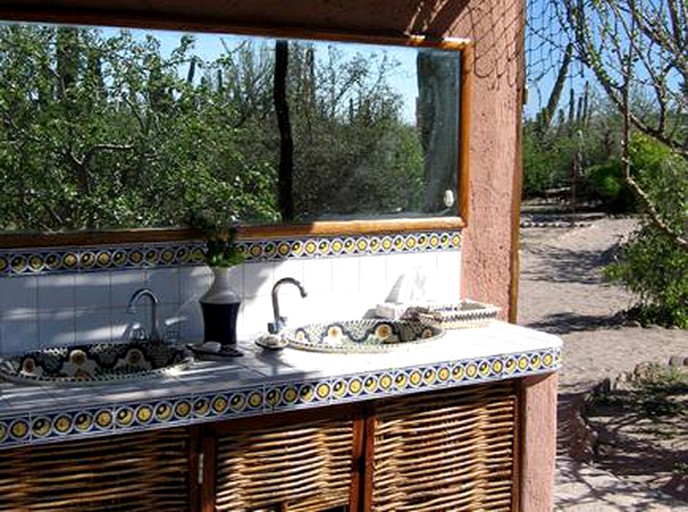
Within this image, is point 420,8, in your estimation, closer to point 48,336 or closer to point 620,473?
point 48,336

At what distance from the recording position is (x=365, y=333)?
151 inches

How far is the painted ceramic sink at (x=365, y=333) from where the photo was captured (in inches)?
144

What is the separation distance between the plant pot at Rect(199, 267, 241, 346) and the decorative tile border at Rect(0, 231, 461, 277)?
156mm

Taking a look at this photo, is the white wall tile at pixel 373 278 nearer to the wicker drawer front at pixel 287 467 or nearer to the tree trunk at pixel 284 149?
the tree trunk at pixel 284 149

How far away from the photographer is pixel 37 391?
2852 millimetres

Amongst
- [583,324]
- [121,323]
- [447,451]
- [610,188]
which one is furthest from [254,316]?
[610,188]

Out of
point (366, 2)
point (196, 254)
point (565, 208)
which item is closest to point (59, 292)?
point (196, 254)

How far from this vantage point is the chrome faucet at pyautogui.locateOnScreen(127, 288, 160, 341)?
3.40 meters

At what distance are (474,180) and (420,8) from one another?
707 millimetres

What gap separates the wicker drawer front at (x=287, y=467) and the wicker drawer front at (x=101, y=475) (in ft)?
0.47

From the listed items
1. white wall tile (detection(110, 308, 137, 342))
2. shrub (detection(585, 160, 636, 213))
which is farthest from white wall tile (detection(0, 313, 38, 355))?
shrub (detection(585, 160, 636, 213))

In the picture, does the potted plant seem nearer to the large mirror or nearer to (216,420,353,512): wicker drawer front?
the large mirror

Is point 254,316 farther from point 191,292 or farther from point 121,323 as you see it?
point 121,323

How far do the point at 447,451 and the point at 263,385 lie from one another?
825mm
